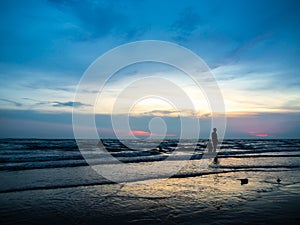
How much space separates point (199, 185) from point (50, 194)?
563 centimetres

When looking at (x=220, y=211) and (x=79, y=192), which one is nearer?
(x=220, y=211)

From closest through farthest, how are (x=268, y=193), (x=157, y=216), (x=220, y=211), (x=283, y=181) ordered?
(x=157, y=216) → (x=220, y=211) → (x=268, y=193) → (x=283, y=181)

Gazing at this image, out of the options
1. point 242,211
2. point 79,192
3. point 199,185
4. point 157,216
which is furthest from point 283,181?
point 79,192

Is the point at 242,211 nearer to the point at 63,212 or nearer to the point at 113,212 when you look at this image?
the point at 113,212

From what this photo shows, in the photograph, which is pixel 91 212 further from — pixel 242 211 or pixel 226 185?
pixel 226 185

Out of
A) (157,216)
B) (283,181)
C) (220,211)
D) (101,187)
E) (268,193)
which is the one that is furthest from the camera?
(283,181)

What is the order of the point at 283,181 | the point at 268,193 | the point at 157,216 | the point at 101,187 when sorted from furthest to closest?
the point at 283,181 < the point at 101,187 < the point at 268,193 < the point at 157,216

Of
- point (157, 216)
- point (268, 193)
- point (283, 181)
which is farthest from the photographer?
point (283, 181)

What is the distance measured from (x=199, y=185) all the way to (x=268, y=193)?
8.10 feet

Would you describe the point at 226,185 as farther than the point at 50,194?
Yes

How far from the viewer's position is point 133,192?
7.61 m

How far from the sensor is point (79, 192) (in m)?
7.64

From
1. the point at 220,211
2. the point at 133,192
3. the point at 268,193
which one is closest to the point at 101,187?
the point at 133,192

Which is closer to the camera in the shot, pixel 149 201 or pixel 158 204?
pixel 158 204
